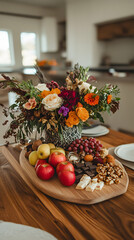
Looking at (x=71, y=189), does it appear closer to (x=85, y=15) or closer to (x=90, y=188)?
(x=90, y=188)

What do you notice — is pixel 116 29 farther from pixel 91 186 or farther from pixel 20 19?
pixel 91 186

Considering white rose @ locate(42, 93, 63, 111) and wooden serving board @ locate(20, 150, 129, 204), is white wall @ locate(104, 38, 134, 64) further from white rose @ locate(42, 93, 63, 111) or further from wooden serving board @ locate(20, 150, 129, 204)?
wooden serving board @ locate(20, 150, 129, 204)

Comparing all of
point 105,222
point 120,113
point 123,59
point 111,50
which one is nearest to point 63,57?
point 111,50

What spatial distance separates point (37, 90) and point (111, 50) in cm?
594

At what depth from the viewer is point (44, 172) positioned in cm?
87

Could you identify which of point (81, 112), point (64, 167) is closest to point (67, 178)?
point (64, 167)

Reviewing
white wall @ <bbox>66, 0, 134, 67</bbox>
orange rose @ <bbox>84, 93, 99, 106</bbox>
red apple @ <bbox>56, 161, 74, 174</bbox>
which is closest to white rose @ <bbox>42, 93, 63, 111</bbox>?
orange rose @ <bbox>84, 93, 99, 106</bbox>

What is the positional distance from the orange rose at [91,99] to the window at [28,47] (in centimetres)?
711

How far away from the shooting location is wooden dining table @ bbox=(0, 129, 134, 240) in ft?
2.09

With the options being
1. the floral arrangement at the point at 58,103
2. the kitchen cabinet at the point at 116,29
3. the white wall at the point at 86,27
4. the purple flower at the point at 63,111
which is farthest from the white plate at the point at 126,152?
the white wall at the point at 86,27

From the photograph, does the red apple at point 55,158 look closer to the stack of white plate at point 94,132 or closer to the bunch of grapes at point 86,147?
the bunch of grapes at point 86,147

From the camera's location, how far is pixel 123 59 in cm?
609

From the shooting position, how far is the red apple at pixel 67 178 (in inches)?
32.4

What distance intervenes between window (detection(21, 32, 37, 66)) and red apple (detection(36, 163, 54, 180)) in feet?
23.8
